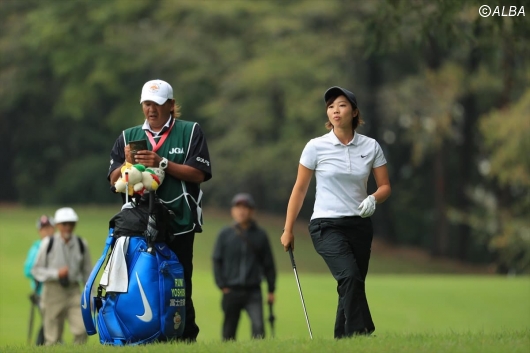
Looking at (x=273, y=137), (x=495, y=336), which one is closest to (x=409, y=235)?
(x=273, y=137)

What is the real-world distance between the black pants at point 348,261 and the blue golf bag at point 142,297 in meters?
1.11

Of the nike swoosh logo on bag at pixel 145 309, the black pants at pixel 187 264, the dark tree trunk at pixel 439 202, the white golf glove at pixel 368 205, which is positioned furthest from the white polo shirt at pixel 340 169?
the dark tree trunk at pixel 439 202

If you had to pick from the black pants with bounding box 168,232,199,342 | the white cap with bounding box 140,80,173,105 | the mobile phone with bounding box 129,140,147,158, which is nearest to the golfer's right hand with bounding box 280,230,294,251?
the black pants with bounding box 168,232,199,342

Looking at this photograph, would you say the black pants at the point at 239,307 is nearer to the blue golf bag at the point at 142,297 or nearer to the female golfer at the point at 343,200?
the female golfer at the point at 343,200

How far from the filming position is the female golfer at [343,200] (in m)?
8.54

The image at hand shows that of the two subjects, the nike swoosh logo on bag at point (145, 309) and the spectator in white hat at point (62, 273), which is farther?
the spectator in white hat at point (62, 273)

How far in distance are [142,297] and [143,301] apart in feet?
0.10

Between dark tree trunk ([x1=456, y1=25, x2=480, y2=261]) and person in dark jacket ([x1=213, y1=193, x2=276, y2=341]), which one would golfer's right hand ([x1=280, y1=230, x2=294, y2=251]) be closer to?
person in dark jacket ([x1=213, y1=193, x2=276, y2=341])

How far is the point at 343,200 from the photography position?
342 inches

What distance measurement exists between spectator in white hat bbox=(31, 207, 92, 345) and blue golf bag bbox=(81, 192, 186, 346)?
21.1 ft

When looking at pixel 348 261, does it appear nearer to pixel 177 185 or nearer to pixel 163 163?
pixel 177 185

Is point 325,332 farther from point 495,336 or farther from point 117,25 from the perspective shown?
point 117,25

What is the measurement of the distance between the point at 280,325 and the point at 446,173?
25.9 metres

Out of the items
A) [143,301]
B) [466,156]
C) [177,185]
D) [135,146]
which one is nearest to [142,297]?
[143,301]
